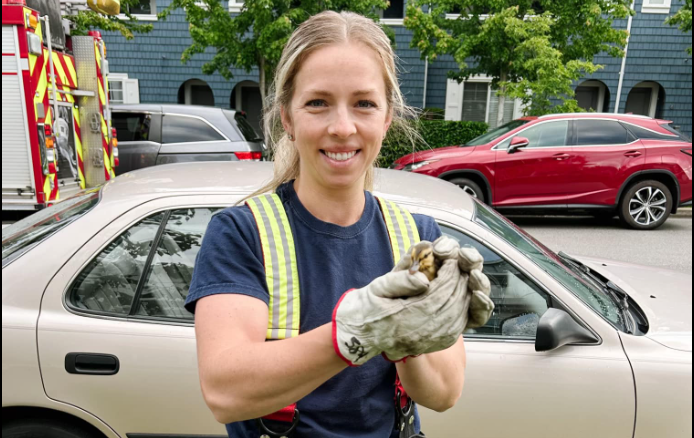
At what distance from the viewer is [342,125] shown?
3.70 ft

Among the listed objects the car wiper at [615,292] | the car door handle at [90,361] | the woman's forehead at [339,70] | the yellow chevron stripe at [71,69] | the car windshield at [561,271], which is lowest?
the car door handle at [90,361]

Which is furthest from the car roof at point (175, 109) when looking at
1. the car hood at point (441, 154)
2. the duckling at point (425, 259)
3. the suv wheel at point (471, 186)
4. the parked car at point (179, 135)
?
the duckling at point (425, 259)

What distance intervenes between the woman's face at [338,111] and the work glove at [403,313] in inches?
15.0

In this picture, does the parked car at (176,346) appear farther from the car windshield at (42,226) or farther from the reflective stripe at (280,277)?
the reflective stripe at (280,277)

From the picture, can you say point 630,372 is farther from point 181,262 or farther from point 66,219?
point 66,219

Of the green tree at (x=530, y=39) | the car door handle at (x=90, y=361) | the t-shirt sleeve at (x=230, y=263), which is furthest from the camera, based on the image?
the green tree at (x=530, y=39)

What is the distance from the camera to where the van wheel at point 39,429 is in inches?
79.4

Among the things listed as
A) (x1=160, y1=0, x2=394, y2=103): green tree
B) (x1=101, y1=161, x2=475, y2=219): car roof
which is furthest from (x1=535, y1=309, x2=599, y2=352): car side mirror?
(x1=160, y1=0, x2=394, y2=103): green tree

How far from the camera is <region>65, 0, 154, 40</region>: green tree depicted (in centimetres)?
1115

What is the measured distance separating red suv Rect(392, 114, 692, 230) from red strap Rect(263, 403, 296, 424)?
7.18 metres

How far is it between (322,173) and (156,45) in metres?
15.8

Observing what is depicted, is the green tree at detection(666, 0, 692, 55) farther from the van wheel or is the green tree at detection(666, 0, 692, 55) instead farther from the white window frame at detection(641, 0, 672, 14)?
the van wheel

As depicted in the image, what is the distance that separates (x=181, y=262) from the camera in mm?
2207

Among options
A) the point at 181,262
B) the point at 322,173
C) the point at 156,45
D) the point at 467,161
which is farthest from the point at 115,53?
the point at 322,173
